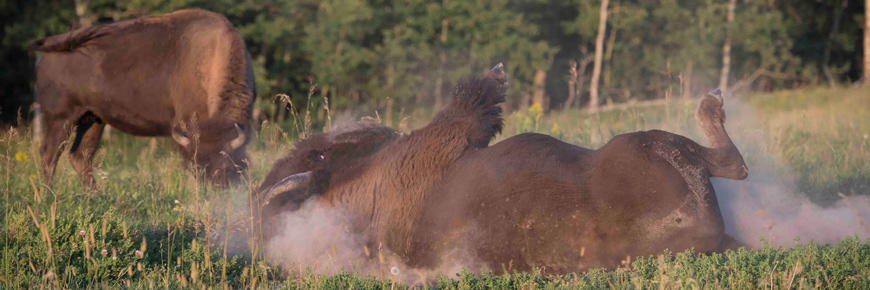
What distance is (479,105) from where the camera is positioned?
424 centimetres

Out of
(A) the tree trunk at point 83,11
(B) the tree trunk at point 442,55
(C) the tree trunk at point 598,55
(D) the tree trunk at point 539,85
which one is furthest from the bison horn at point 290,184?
(D) the tree trunk at point 539,85

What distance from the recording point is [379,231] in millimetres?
3959

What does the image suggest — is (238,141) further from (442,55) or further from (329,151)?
(442,55)

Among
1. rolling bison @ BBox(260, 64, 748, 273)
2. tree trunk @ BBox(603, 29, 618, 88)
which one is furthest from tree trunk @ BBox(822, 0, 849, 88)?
rolling bison @ BBox(260, 64, 748, 273)

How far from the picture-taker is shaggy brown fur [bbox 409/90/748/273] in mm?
3344

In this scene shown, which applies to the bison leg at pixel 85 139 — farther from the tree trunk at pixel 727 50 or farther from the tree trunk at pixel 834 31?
the tree trunk at pixel 834 31

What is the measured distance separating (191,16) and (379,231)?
18.6 feet

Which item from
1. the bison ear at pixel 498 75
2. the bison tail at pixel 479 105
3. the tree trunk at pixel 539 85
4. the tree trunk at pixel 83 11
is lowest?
the tree trunk at pixel 539 85

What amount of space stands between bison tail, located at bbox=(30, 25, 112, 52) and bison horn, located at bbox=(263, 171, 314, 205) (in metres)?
5.58

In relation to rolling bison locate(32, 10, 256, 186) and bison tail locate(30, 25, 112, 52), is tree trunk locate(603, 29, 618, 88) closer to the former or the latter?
rolling bison locate(32, 10, 256, 186)

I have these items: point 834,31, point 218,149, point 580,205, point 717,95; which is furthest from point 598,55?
point 580,205

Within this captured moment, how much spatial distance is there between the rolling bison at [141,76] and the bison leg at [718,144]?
5240mm

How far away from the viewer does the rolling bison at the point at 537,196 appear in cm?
335

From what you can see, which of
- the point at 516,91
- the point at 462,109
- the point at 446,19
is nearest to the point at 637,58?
the point at 516,91
